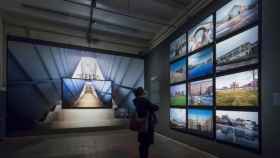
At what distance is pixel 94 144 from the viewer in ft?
14.2

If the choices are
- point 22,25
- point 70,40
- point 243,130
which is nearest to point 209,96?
point 243,130

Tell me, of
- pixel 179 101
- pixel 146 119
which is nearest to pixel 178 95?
pixel 179 101

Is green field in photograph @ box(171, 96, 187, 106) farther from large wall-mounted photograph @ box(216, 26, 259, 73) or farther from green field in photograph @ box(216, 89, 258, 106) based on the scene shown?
large wall-mounted photograph @ box(216, 26, 259, 73)

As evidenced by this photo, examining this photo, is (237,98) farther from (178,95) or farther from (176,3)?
→ (176,3)

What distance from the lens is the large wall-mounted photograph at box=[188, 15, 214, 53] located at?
356 cm

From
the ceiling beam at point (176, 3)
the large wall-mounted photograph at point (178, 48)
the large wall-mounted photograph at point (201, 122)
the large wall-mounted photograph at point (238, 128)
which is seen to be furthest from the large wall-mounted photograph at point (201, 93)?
the ceiling beam at point (176, 3)

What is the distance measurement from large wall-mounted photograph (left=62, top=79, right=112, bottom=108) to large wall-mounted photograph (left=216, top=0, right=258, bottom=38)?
496cm

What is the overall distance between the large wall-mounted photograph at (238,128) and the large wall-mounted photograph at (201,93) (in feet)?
1.28

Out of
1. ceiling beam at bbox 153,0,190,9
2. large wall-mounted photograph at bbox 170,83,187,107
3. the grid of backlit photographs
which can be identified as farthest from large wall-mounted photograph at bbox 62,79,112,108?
ceiling beam at bbox 153,0,190,9

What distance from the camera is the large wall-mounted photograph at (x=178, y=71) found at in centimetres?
445

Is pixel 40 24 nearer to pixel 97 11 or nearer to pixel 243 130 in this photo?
pixel 97 11

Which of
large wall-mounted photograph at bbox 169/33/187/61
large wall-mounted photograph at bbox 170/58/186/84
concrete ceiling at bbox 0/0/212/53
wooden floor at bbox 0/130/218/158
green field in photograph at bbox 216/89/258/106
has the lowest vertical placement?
wooden floor at bbox 0/130/218/158

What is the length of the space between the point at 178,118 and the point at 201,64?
1755 millimetres

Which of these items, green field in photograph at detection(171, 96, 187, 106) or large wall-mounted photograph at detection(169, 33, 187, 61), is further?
large wall-mounted photograph at detection(169, 33, 187, 61)
